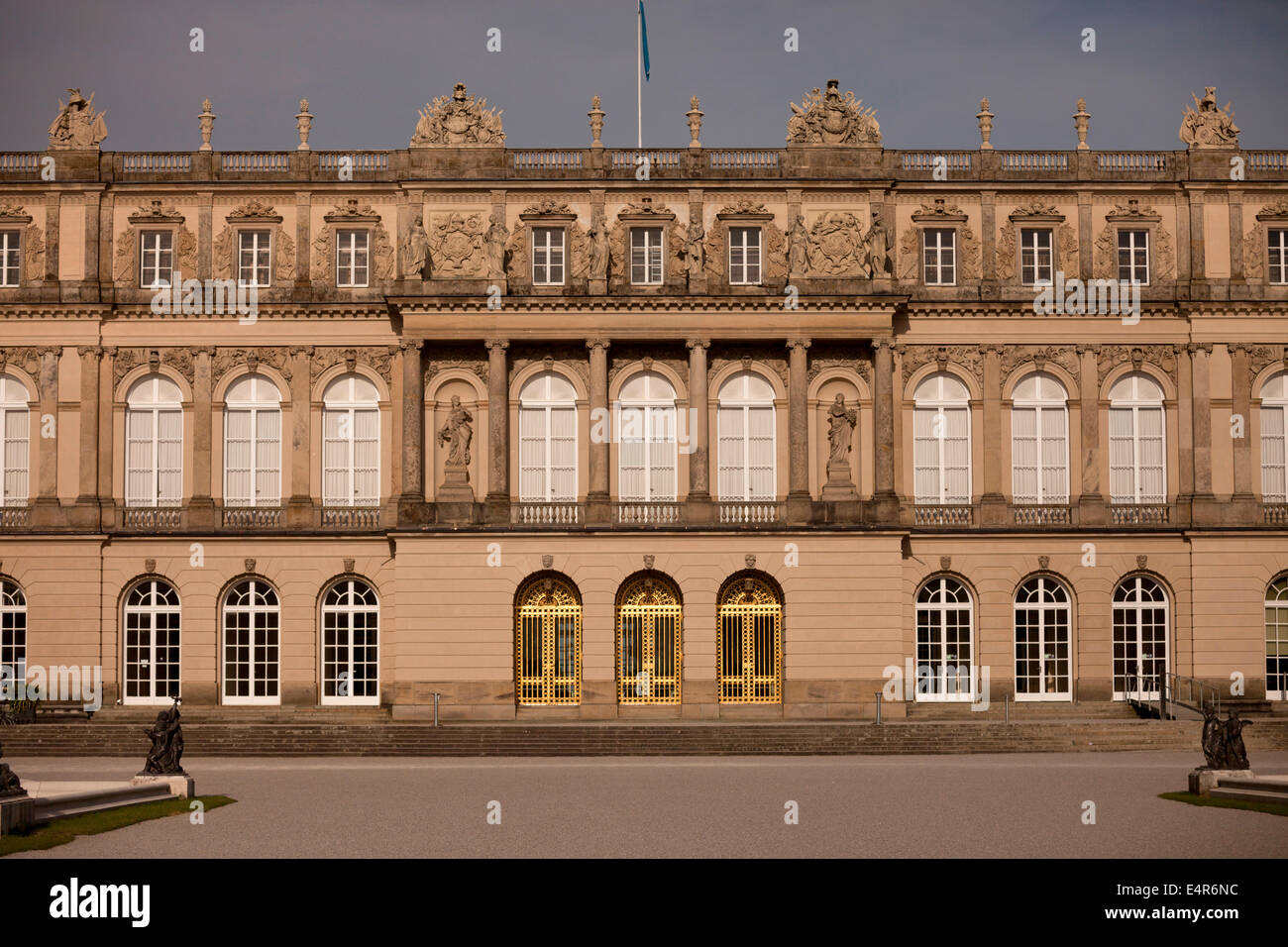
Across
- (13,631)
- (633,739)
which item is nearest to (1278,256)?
(633,739)

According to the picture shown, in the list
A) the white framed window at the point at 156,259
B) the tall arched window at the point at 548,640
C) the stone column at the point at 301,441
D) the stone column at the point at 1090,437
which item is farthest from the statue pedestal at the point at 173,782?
the stone column at the point at 1090,437

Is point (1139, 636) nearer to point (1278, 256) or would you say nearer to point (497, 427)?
point (1278, 256)

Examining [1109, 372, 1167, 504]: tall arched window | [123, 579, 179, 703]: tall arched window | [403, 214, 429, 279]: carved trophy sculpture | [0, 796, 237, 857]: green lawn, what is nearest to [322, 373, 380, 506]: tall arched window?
[403, 214, 429, 279]: carved trophy sculpture

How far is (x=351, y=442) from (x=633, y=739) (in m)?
12.4

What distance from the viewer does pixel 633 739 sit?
1531 inches

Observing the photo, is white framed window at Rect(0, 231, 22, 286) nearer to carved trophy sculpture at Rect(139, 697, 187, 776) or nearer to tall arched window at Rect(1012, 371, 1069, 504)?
carved trophy sculpture at Rect(139, 697, 187, 776)

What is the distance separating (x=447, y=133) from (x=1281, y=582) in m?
25.1

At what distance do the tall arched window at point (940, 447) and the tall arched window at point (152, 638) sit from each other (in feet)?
66.3

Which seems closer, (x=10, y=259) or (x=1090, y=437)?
(x=1090, y=437)

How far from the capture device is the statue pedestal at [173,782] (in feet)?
90.6

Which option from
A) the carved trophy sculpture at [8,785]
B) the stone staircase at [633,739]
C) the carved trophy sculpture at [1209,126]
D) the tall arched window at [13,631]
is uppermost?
the carved trophy sculpture at [1209,126]

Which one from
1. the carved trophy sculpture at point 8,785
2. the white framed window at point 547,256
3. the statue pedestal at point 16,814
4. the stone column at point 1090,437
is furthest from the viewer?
the stone column at point 1090,437

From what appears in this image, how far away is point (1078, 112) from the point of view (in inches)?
1827

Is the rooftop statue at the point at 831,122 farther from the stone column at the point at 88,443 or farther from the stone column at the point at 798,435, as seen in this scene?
the stone column at the point at 88,443
